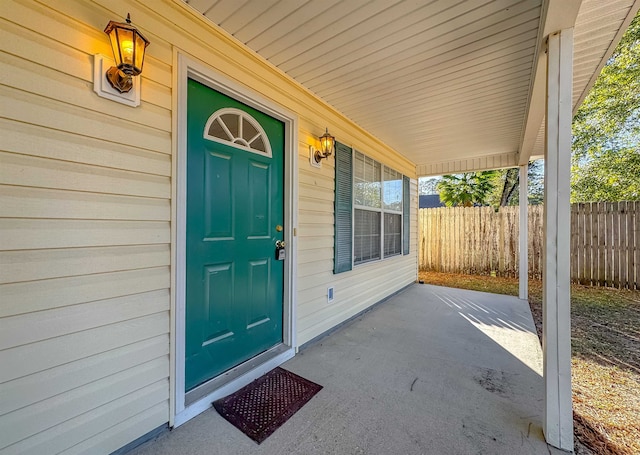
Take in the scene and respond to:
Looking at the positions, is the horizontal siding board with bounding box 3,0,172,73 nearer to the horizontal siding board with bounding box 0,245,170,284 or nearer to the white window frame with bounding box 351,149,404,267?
the horizontal siding board with bounding box 0,245,170,284

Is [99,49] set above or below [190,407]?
above

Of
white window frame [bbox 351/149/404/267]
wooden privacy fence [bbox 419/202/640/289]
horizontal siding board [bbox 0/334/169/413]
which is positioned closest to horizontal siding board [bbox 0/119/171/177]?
horizontal siding board [bbox 0/334/169/413]

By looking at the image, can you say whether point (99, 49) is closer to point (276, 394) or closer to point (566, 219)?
point (276, 394)

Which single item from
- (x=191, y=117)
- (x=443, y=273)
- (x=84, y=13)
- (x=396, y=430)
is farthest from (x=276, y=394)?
(x=443, y=273)

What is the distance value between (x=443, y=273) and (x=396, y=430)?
633 cm

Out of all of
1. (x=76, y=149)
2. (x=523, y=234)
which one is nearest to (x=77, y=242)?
(x=76, y=149)

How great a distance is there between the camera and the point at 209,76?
1806 mm

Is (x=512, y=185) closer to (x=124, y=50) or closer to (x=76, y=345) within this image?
(x=124, y=50)

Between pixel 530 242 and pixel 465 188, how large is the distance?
116 inches

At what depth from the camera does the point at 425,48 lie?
1950mm

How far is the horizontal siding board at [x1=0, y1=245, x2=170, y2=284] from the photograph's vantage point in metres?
1.10

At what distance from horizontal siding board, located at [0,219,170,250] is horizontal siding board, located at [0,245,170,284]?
30 millimetres

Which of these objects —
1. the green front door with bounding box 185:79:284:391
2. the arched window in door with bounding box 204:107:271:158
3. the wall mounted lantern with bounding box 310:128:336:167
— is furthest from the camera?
the wall mounted lantern with bounding box 310:128:336:167

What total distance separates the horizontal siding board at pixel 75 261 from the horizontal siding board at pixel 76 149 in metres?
0.44
